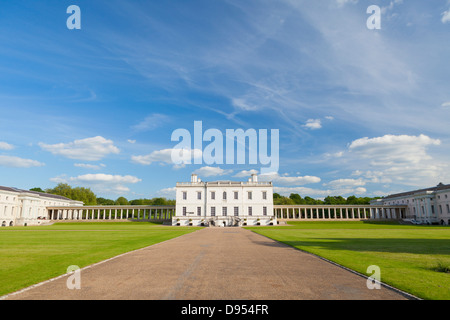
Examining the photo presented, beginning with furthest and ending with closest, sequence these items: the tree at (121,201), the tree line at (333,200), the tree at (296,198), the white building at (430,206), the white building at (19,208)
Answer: the tree at (121,201) → the tree at (296,198) → the tree line at (333,200) → the white building at (430,206) → the white building at (19,208)

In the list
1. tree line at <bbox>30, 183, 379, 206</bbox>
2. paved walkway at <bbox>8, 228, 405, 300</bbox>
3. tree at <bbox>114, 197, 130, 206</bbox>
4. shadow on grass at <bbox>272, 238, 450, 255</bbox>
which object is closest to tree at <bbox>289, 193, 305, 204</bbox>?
tree line at <bbox>30, 183, 379, 206</bbox>

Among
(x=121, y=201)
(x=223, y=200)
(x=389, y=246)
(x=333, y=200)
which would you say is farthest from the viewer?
(x=121, y=201)

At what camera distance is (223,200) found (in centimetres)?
7969

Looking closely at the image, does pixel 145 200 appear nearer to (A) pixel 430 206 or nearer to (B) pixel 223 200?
(B) pixel 223 200

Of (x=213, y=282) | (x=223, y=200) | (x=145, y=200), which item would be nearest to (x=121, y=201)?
(x=145, y=200)

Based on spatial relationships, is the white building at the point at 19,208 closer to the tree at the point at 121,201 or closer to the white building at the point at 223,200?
the white building at the point at 223,200

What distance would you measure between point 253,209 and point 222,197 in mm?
9600

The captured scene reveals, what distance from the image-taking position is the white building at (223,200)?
257 feet

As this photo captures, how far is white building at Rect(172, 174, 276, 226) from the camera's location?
257ft

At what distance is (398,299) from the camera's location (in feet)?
23.4

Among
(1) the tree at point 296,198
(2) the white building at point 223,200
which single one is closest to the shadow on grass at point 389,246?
(2) the white building at point 223,200

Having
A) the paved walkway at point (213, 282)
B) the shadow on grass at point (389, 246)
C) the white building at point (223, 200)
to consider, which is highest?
the white building at point (223, 200)

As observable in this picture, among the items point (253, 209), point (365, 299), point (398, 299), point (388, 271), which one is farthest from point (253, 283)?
point (253, 209)
